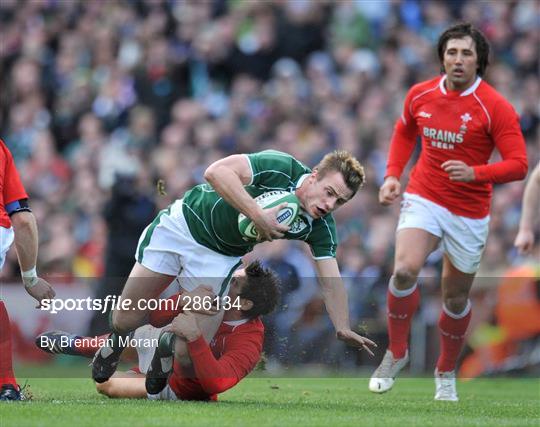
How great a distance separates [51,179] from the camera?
49.2 feet

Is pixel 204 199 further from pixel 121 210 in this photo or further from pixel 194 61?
pixel 194 61

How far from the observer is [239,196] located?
709cm

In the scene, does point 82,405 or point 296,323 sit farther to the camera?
point 296,323

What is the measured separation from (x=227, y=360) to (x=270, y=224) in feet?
3.28

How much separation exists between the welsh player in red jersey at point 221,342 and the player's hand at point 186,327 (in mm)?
138

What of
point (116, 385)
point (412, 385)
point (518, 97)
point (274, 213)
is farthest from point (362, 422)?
point (518, 97)

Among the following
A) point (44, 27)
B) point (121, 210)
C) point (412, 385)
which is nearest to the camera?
point (412, 385)

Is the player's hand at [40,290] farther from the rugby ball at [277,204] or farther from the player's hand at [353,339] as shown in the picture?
the player's hand at [353,339]

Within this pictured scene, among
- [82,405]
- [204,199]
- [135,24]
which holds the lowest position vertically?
[135,24]

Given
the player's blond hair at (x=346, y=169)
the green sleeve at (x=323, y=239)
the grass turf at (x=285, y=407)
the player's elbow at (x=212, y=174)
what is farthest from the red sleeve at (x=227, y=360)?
the player's blond hair at (x=346, y=169)

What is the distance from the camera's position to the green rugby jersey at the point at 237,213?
24.4ft

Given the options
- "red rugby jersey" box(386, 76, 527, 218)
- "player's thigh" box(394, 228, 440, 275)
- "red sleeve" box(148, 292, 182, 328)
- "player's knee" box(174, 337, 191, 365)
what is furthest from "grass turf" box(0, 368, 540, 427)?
"red rugby jersey" box(386, 76, 527, 218)

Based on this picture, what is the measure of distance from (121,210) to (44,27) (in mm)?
5746

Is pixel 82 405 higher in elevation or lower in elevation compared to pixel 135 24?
higher
